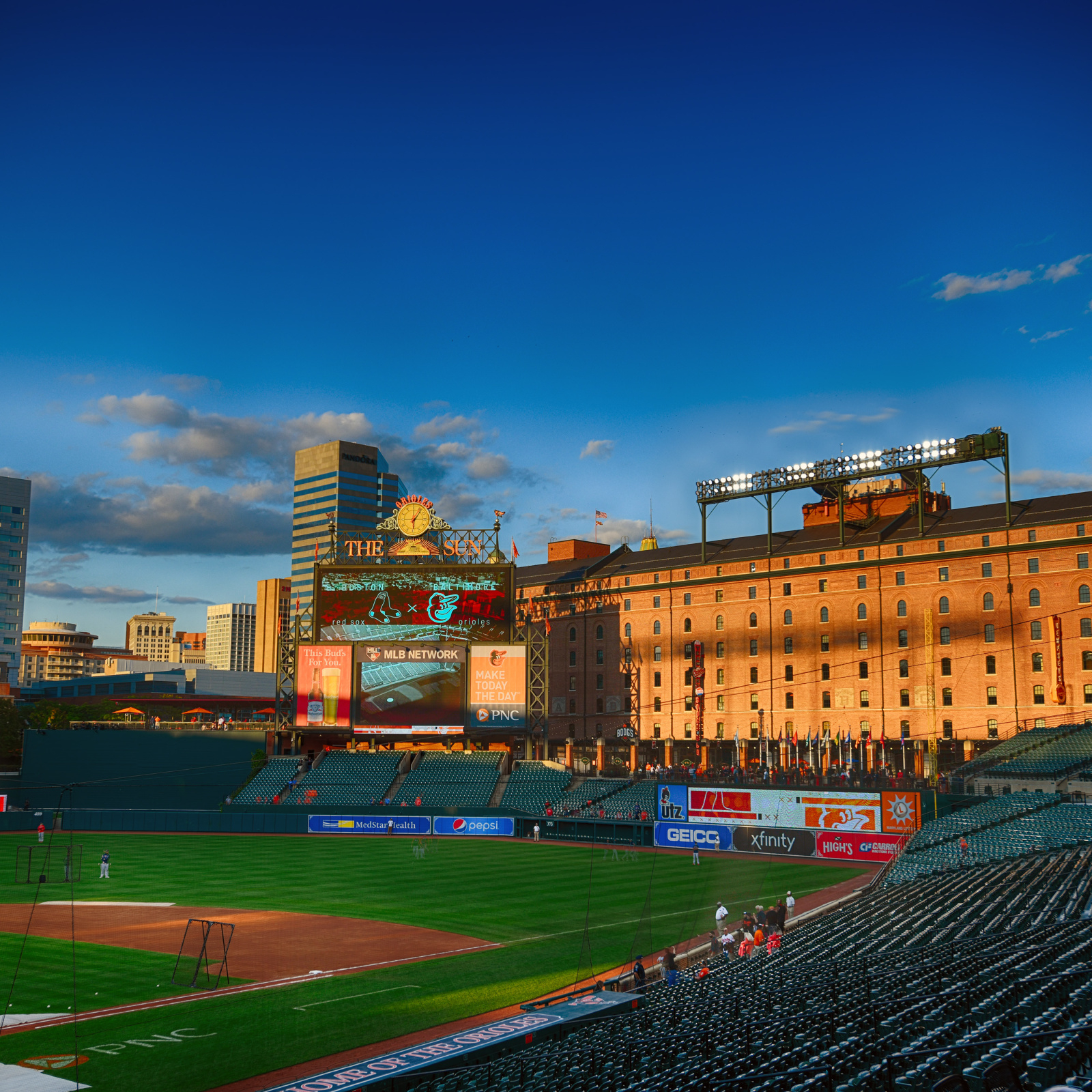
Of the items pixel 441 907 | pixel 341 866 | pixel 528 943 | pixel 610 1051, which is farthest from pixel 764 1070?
pixel 341 866

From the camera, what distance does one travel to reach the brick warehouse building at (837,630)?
78.3m

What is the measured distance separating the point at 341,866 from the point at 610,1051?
1643 inches

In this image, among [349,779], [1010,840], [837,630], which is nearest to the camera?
[1010,840]

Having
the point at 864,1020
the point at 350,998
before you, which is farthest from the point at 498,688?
the point at 864,1020

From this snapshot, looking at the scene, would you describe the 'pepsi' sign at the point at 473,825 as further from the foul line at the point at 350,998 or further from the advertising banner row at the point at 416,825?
the foul line at the point at 350,998

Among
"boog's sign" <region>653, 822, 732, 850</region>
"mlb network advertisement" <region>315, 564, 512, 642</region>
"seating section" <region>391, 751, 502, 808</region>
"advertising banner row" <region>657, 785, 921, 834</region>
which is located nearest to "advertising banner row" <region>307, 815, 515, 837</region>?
"seating section" <region>391, 751, 502, 808</region>

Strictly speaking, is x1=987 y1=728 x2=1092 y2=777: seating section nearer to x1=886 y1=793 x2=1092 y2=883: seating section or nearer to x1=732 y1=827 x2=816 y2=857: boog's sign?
x1=886 y1=793 x2=1092 y2=883: seating section

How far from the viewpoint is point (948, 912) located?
29359 millimetres

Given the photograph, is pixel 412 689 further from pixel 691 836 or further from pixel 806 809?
pixel 806 809

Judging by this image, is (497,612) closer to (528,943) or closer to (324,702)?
(324,702)

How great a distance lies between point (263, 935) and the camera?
3600 centimetres

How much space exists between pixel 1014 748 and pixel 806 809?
14226mm

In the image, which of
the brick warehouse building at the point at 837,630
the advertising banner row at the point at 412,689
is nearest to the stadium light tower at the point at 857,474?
the brick warehouse building at the point at 837,630

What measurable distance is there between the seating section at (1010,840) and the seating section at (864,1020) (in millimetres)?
15008
